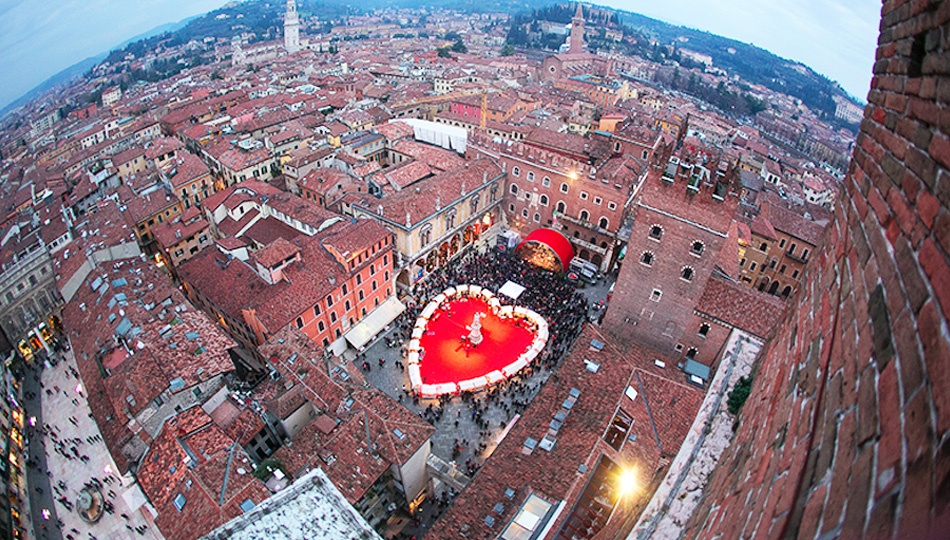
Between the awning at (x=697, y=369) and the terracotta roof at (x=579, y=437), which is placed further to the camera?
the awning at (x=697, y=369)

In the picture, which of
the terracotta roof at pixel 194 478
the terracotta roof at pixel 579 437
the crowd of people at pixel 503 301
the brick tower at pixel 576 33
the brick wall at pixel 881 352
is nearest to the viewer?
the brick wall at pixel 881 352

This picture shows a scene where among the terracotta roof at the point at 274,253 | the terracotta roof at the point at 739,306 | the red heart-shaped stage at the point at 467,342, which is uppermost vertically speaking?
the terracotta roof at the point at 739,306

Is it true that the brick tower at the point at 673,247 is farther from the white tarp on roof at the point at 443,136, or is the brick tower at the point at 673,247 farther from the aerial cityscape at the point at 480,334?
the white tarp on roof at the point at 443,136

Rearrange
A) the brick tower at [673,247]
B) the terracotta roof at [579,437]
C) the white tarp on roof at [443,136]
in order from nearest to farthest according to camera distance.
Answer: the terracotta roof at [579,437], the brick tower at [673,247], the white tarp on roof at [443,136]

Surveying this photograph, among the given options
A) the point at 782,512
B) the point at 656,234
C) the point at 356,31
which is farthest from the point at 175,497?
the point at 356,31

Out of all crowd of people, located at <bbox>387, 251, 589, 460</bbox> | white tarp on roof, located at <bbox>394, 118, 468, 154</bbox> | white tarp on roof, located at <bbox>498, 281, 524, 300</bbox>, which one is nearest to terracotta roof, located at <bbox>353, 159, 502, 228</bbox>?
crowd of people, located at <bbox>387, 251, 589, 460</bbox>

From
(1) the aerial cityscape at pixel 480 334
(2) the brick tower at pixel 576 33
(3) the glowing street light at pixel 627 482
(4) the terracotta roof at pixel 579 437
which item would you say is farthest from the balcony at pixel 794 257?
(2) the brick tower at pixel 576 33

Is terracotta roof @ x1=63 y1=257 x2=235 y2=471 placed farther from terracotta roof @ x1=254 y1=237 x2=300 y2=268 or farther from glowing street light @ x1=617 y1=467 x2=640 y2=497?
glowing street light @ x1=617 y1=467 x2=640 y2=497

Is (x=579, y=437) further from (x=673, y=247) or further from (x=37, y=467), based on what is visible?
(x=37, y=467)
